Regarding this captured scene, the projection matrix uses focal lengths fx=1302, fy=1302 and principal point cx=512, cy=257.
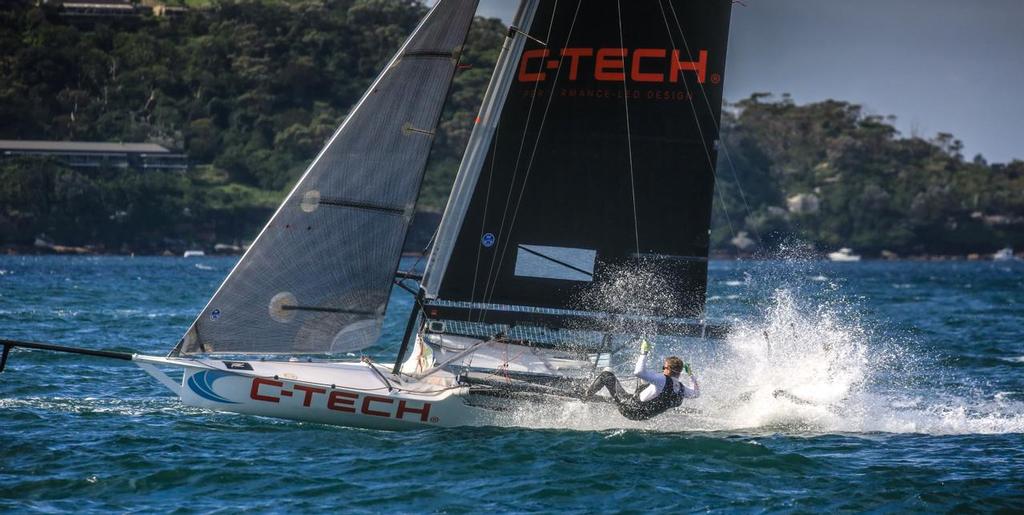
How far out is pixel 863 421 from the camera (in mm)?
17391

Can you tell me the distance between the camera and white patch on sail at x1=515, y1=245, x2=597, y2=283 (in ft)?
57.0

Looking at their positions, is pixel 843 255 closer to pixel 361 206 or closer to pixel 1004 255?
pixel 1004 255

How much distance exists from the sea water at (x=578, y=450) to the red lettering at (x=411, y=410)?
24 centimetres

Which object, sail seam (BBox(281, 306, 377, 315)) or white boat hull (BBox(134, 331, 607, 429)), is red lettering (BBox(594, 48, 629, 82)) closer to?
white boat hull (BBox(134, 331, 607, 429))

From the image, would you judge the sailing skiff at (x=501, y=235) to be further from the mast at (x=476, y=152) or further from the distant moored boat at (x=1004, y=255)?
the distant moored boat at (x=1004, y=255)

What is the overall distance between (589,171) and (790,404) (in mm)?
4071

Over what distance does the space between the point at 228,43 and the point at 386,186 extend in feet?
420

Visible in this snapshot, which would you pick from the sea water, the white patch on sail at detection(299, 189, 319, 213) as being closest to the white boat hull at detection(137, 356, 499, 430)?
the sea water

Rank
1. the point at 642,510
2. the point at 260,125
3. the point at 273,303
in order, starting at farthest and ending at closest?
the point at 260,125 → the point at 273,303 → the point at 642,510

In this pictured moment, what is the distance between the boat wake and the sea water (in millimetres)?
29

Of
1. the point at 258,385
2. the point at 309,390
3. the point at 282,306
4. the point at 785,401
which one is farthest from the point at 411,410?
the point at 785,401

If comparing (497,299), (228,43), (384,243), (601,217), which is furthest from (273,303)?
(228,43)

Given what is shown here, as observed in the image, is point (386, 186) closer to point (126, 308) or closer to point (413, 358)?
point (413, 358)

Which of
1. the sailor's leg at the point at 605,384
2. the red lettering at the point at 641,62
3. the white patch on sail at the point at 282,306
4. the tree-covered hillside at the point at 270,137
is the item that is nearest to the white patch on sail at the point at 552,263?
the sailor's leg at the point at 605,384
